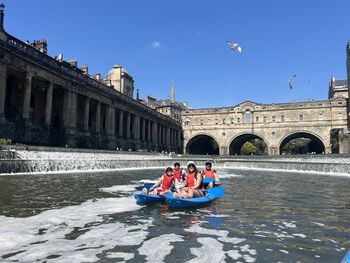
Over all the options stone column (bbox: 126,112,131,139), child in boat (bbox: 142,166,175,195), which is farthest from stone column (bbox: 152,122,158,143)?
child in boat (bbox: 142,166,175,195)

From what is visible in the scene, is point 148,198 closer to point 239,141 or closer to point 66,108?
point 66,108

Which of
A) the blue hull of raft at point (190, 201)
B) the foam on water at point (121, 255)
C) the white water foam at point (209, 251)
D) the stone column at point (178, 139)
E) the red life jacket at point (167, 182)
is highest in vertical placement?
the stone column at point (178, 139)

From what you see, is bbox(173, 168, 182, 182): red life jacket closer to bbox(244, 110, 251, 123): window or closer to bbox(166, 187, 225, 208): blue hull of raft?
bbox(166, 187, 225, 208): blue hull of raft

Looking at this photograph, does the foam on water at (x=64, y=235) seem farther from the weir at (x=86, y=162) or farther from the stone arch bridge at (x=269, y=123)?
the stone arch bridge at (x=269, y=123)

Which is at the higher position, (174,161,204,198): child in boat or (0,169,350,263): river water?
(174,161,204,198): child in boat

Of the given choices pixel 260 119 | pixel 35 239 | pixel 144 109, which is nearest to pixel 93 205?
pixel 35 239

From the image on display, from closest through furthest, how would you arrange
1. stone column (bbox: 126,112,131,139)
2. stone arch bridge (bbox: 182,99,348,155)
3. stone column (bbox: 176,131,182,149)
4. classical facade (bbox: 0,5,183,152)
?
classical facade (bbox: 0,5,183,152) → stone column (bbox: 126,112,131,139) → stone arch bridge (bbox: 182,99,348,155) → stone column (bbox: 176,131,182,149)

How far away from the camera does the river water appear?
5547 millimetres

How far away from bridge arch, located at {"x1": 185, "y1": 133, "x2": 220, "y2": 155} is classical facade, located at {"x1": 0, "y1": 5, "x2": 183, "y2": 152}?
817 inches

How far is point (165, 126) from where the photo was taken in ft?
243

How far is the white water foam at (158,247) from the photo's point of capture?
5480mm

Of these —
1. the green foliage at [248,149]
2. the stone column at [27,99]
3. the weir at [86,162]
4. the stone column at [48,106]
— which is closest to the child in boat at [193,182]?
the weir at [86,162]

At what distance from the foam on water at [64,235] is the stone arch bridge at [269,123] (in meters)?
64.3

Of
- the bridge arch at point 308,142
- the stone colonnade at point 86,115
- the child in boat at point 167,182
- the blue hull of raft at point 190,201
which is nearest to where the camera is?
the blue hull of raft at point 190,201
